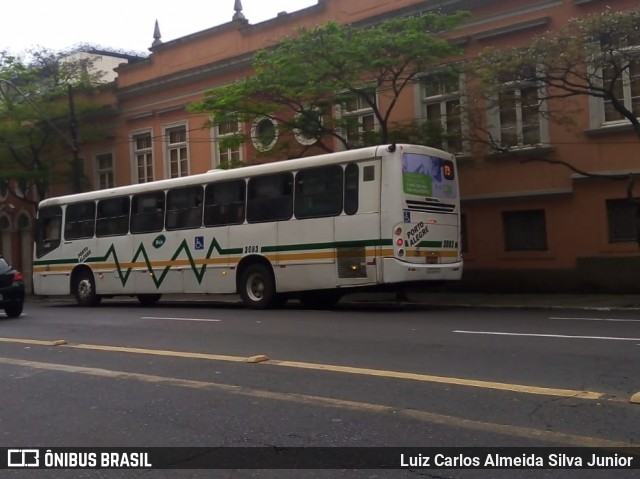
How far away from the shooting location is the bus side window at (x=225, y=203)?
1670 centimetres

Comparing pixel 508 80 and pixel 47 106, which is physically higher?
pixel 47 106

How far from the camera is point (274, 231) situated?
1600 centimetres

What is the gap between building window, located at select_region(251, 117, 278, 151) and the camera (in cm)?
2022

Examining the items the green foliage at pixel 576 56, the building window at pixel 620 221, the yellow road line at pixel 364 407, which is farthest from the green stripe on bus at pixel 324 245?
the building window at pixel 620 221

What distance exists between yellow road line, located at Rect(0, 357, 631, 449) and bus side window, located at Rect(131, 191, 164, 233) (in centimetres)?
937

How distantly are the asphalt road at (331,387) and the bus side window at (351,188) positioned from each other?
113 inches

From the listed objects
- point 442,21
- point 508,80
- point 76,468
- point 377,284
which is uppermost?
point 442,21

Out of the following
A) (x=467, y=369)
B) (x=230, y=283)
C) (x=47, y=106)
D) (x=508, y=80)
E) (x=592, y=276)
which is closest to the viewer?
(x=467, y=369)

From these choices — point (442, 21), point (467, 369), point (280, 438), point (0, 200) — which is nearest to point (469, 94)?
point (442, 21)

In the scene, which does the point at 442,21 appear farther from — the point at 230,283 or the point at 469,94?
the point at 230,283

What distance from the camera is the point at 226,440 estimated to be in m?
5.57

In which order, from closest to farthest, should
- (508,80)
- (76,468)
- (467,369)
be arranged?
(76,468) < (467,369) < (508,80)

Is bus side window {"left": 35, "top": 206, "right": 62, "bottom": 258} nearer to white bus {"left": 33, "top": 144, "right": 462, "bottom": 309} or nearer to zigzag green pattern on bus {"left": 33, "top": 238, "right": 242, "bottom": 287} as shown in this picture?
white bus {"left": 33, "top": 144, "right": 462, "bottom": 309}

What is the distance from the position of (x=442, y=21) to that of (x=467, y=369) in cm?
1183
